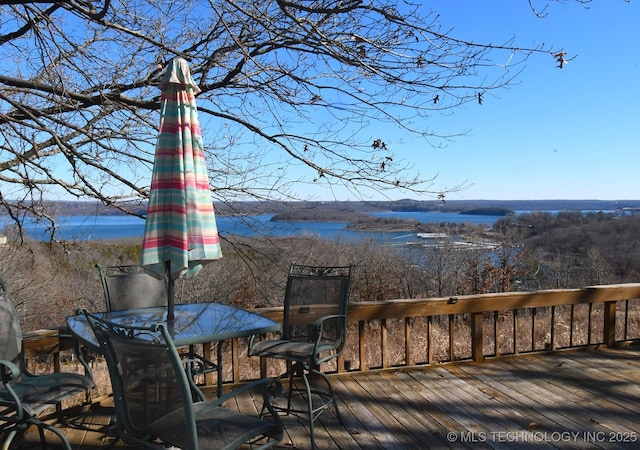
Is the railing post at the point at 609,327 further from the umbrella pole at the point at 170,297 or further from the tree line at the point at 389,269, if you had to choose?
the tree line at the point at 389,269

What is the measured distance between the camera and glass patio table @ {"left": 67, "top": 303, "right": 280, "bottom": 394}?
2.27 m

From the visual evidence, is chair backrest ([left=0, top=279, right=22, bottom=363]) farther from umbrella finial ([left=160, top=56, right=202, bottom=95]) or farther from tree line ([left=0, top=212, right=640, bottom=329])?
tree line ([left=0, top=212, right=640, bottom=329])

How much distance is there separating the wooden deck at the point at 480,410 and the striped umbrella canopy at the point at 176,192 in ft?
3.77

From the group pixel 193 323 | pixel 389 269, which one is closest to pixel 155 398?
pixel 193 323

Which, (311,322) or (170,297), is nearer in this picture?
(170,297)

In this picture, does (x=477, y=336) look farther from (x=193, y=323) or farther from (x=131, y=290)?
(x=131, y=290)

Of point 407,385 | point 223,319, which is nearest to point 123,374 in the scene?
point 223,319

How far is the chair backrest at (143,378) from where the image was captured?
5.36 ft

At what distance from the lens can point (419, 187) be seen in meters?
3.96

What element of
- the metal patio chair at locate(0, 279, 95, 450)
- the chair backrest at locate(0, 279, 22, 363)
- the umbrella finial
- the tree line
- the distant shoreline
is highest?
the umbrella finial

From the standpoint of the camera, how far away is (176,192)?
8.21 ft

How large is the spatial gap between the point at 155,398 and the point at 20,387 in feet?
3.78

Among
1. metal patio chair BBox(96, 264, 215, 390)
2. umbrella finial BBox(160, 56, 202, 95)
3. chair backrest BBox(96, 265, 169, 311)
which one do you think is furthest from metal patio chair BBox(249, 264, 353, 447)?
umbrella finial BBox(160, 56, 202, 95)

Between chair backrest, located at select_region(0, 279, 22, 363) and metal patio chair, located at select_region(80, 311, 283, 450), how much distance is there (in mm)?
1073
